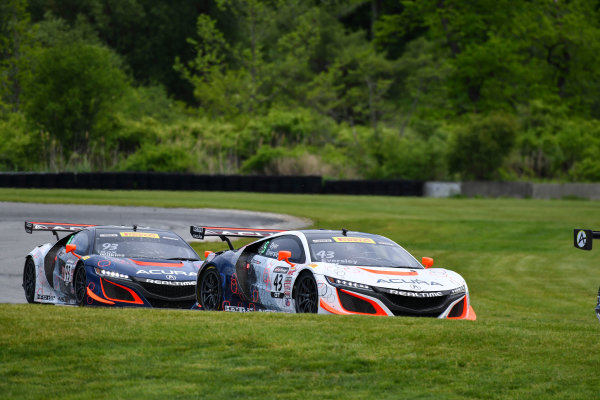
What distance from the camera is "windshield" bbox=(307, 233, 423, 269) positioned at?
12617 mm

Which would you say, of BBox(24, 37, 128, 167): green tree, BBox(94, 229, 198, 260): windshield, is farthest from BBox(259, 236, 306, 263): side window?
BBox(24, 37, 128, 167): green tree

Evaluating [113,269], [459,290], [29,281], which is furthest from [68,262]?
[459,290]

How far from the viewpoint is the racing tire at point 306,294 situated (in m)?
11.8

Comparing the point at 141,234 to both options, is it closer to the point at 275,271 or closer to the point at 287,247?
the point at 287,247

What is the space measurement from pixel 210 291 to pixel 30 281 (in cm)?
375

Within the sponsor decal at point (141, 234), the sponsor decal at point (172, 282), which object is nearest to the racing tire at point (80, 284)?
the sponsor decal at point (172, 282)

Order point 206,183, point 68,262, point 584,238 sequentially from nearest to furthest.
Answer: point 584,238 < point 68,262 < point 206,183

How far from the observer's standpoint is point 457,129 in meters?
49.8

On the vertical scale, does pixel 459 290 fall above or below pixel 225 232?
below

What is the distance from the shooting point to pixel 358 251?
12961 millimetres

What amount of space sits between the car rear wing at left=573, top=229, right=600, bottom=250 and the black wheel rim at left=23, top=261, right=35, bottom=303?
9.45m

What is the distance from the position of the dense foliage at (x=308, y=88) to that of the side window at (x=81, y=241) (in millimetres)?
32207

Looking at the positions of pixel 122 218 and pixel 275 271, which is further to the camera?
pixel 122 218

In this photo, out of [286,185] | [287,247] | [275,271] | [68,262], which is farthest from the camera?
[286,185]
